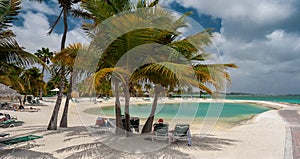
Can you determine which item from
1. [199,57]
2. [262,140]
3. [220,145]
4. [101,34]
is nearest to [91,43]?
[101,34]

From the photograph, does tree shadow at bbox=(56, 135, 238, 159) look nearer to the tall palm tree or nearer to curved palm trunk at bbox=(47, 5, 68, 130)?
the tall palm tree

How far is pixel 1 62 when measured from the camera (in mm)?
6184

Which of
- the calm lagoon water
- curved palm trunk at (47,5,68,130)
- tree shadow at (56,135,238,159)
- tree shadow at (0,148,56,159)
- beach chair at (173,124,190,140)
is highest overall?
curved palm trunk at (47,5,68,130)

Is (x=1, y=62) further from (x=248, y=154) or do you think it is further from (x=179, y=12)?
(x=248, y=154)

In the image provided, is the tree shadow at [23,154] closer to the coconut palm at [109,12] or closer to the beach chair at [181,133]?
the coconut palm at [109,12]

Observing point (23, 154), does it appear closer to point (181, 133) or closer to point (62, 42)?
point (181, 133)

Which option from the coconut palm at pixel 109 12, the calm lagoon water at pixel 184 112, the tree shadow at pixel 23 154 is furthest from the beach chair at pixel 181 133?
the calm lagoon water at pixel 184 112

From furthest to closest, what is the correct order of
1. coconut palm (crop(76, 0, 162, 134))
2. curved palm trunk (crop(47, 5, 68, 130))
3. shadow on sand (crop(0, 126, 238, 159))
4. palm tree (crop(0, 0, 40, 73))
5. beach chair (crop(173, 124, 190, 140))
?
curved palm trunk (crop(47, 5, 68, 130))
beach chair (crop(173, 124, 190, 140))
coconut palm (crop(76, 0, 162, 134))
shadow on sand (crop(0, 126, 238, 159))
palm tree (crop(0, 0, 40, 73))

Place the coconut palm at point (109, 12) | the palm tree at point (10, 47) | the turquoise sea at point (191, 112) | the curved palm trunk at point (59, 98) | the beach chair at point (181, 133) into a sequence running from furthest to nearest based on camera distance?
the turquoise sea at point (191, 112) < the curved palm trunk at point (59, 98) < the beach chair at point (181, 133) < the coconut palm at point (109, 12) < the palm tree at point (10, 47)

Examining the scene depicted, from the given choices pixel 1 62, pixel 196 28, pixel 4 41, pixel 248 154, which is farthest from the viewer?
pixel 196 28

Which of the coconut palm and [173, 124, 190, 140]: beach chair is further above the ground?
the coconut palm

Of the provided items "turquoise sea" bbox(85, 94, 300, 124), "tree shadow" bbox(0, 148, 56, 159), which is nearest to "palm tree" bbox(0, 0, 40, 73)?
"tree shadow" bbox(0, 148, 56, 159)

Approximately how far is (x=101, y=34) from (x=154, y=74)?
7.91 feet

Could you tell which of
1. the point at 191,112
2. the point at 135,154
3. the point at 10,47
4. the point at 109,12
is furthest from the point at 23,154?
the point at 191,112
